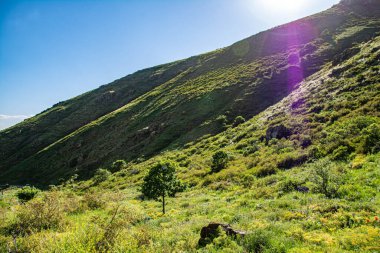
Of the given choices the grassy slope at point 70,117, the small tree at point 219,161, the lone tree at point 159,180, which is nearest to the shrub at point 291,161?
the small tree at point 219,161

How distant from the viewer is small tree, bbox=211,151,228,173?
32772 mm

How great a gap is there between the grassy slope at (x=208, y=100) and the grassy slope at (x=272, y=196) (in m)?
12.0

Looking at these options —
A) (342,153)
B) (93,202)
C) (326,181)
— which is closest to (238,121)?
(342,153)

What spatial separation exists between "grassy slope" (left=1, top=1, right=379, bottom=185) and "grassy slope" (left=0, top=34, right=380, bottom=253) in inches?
471

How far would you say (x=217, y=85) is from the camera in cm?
7300

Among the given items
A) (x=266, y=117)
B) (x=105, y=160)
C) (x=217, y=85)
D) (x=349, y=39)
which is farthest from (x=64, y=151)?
(x=349, y=39)

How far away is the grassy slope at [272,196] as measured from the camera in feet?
30.5

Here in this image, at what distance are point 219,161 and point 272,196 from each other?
15.8 metres

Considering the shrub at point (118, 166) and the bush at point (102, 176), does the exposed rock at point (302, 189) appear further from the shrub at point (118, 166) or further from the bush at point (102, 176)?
the shrub at point (118, 166)

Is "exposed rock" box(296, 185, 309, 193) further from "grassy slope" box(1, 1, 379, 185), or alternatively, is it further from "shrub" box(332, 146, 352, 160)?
"grassy slope" box(1, 1, 379, 185)

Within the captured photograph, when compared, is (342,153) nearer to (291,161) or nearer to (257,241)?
(291,161)

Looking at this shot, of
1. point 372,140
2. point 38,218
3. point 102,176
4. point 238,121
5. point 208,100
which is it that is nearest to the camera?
point 38,218

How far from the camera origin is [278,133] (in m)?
33.5

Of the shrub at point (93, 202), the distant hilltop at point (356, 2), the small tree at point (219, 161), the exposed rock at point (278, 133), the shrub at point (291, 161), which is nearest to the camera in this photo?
the shrub at point (93, 202)
